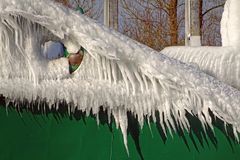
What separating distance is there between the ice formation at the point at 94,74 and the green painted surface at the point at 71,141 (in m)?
0.03

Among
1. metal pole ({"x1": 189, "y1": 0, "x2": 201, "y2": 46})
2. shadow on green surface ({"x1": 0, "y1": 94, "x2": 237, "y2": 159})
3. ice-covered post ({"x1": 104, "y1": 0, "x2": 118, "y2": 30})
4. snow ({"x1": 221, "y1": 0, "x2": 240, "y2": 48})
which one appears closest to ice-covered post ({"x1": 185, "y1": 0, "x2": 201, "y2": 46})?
metal pole ({"x1": 189, "y1": 0, "x2": 201, "y2": 46})

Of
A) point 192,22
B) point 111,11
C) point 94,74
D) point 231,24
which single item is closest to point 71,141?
point 94,74

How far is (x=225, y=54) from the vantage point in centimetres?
154

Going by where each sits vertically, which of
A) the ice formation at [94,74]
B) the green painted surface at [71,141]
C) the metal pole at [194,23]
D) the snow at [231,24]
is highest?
the metal pole at [194,23]

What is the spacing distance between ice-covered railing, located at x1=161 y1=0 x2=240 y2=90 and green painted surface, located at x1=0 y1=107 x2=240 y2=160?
0.30m

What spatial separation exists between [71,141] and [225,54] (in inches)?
23.5

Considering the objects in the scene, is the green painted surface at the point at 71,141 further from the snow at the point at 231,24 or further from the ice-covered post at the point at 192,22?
the ice-covered post at the point at 192,22

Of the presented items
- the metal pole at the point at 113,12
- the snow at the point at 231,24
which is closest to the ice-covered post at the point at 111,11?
the metal pole at the point at 113,12

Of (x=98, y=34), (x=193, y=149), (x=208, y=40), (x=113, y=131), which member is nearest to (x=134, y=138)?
(x=113, y=131)

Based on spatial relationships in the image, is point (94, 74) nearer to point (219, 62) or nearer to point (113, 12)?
point (219, 62)

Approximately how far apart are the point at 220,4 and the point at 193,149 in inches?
242

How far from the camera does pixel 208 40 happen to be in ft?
22.9

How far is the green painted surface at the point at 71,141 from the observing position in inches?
46.0

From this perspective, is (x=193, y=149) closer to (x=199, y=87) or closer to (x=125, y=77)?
(x=199, y=87)
